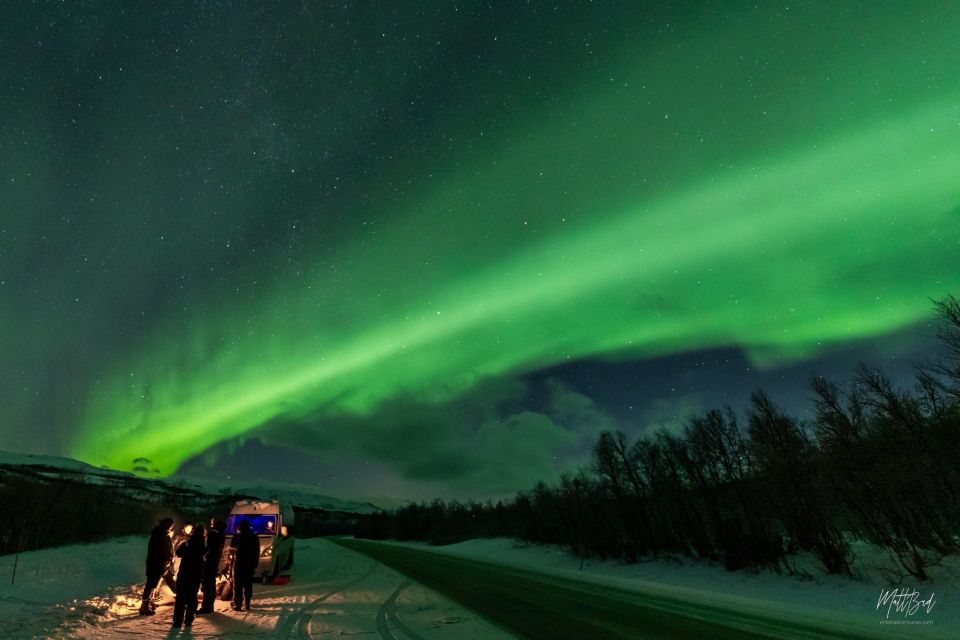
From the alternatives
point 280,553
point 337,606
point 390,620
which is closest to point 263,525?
point 280,553

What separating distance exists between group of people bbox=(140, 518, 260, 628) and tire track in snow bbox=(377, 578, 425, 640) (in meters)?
3.42

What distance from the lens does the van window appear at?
19719 mm

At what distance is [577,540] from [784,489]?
1207 inches

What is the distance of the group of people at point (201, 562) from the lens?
35.3ft

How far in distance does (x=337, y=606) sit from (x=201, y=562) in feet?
12.1

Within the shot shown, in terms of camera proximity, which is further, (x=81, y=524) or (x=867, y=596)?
(x=81, y=524)

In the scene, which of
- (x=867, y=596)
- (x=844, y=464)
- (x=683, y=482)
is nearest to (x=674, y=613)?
(x=867, y=596)

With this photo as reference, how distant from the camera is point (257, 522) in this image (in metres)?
20.0

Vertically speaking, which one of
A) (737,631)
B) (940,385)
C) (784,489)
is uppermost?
(940,385)

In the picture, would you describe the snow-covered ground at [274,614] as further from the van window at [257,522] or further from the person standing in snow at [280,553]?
the van window at [257,522]

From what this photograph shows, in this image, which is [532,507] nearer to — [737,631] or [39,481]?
[39,481]

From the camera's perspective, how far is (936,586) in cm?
1733
